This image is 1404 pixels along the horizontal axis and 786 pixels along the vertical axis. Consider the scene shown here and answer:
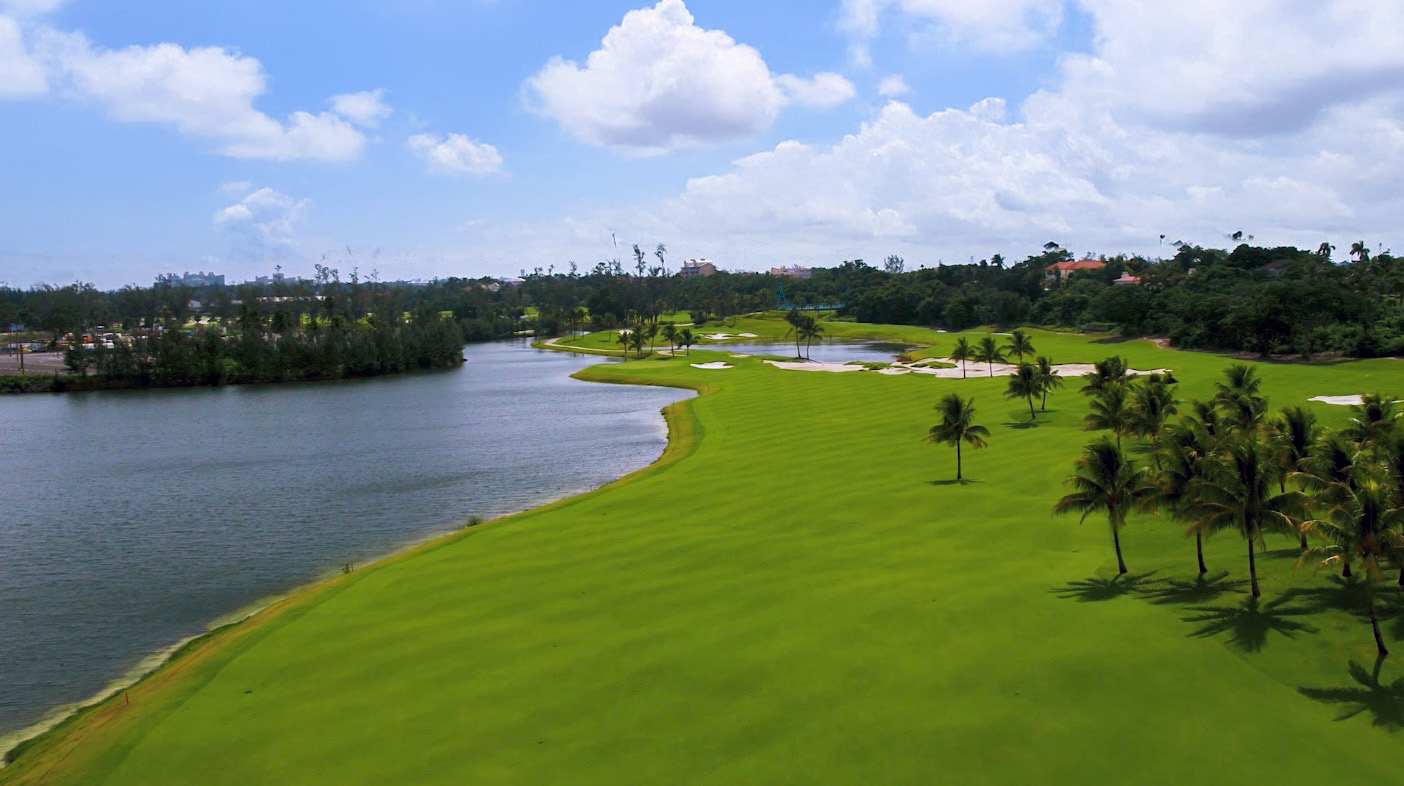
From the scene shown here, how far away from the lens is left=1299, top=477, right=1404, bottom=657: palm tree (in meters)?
26.3

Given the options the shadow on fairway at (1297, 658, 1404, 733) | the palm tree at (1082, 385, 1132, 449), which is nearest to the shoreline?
the palm tree at (1082, 385, 1132, 449)

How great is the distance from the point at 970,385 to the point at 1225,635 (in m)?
69.9

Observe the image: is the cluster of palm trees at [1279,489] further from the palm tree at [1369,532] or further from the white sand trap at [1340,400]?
the white sand trap at [1340,400]

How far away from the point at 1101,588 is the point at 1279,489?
14494 mm

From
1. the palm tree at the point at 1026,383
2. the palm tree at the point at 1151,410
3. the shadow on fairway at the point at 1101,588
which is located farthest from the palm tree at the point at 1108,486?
the palm tree at the point at 1026,383

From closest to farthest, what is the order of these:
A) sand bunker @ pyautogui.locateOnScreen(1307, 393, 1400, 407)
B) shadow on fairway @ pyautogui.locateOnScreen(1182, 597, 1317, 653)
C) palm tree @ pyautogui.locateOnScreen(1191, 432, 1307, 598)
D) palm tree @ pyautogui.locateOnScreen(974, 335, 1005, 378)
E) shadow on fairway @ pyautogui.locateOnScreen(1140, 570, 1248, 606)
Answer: shadow on fairway @ pyautogui.locateOnScreen(1182, 597, 1317, 653), palm tree @ pyautogui.locateOnScreen(1191, 432, 1307, 598), shadow on fairway @ pyautogui.locateOnScreen(1140, 570, 1248, 606), sand bunker @ pyautogui.locateOnScreen(1307, 393, 1400, 407), palm tree @ pyautogui.locateOnScreen(974, 335, 1005, 378)

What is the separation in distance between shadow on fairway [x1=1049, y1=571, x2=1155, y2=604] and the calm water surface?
33.1m

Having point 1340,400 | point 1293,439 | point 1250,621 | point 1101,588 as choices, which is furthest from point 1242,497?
point 1340,400

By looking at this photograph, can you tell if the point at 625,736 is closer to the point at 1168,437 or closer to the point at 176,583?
the point at 1168,437

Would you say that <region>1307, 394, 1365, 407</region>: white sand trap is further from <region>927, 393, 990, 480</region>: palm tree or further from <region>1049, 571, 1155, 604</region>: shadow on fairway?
<region>1049, 571, 1155, 604</region>: shadow on fairway

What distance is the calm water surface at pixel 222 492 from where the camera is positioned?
122 ft

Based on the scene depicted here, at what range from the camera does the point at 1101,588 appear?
34156mm

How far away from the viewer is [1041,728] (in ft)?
80.1

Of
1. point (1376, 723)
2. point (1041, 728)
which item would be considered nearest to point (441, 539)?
point (1041, 728)
